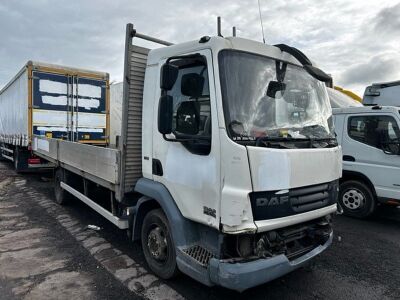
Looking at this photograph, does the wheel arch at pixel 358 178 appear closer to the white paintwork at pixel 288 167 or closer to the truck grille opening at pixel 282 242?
the truck grille opening at pixel 282 242

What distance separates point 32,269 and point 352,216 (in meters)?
5.74

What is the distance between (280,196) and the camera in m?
2.96

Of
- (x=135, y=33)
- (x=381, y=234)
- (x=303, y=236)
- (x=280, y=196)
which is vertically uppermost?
(x=135, y=33)

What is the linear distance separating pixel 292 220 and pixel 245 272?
0.70 m

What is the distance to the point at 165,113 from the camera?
306 cm

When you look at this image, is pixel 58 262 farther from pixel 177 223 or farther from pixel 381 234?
pixel 381 234

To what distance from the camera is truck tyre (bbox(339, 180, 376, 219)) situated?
633 centimetres

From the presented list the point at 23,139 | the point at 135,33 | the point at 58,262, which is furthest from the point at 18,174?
the point at 135,33

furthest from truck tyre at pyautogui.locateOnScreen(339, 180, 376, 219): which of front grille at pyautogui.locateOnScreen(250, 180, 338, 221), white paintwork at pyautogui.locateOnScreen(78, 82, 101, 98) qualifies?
white paintwork at pyautogui.locateOnScreen(78, 82, 101, 98)

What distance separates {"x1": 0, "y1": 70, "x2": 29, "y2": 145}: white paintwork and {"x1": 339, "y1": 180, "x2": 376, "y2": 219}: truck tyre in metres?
8.25

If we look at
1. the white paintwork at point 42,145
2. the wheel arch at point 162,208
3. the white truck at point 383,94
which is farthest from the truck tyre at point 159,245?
the white truck at point 383,94

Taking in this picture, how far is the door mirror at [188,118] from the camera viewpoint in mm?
3064

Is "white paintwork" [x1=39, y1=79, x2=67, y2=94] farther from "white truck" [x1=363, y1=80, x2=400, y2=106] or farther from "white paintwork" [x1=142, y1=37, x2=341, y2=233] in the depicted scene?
"white truck" [x1=363, y1=80, x2=400, y2=106]

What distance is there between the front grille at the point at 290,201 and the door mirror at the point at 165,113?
1001mm
